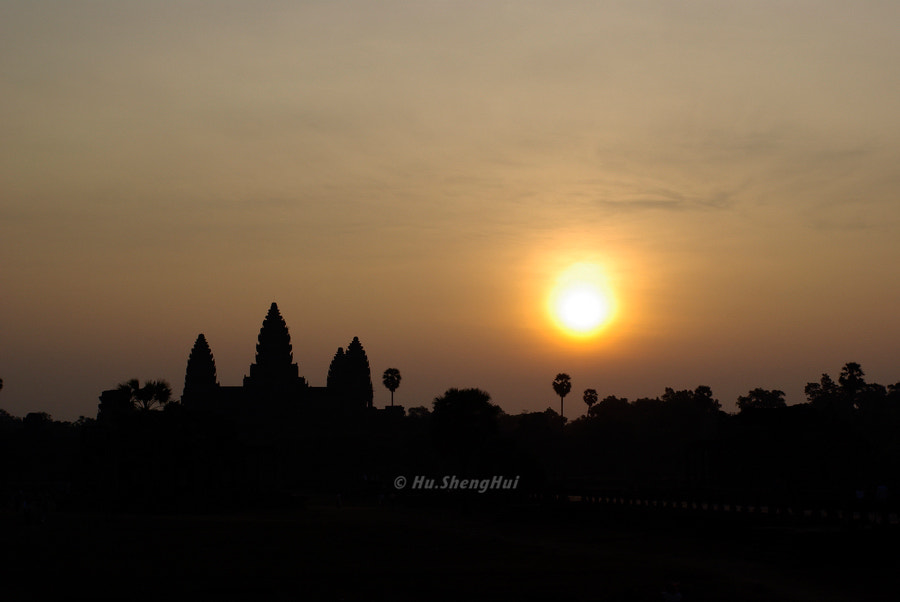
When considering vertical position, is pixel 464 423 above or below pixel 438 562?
above

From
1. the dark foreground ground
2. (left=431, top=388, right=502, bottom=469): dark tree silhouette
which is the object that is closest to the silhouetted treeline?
(left=431, top=388, right=502, bottom=469): dark tree silhouette

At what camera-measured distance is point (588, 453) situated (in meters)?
165

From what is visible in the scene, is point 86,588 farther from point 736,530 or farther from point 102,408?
point 102,408

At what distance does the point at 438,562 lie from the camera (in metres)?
46.8

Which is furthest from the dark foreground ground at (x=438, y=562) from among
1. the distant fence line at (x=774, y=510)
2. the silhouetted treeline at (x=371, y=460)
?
the silhouetted treeline at (x=371, y=460)

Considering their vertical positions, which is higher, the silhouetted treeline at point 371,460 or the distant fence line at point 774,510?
the silhouetted treeline at point 371,460

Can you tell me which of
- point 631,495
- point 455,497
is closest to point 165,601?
point 631,495

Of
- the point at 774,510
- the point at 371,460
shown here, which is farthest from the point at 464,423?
the point at 371,460

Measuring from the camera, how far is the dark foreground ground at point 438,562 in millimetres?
37625

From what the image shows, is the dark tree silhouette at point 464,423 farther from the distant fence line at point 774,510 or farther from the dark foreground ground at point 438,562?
the dark foreground ground at point 438,562

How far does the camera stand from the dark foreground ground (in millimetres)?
37625

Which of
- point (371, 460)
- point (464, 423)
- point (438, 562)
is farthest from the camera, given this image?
point (371, 460)

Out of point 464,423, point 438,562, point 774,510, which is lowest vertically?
point 438,562

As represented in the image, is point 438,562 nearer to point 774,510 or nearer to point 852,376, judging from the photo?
point 774,510
